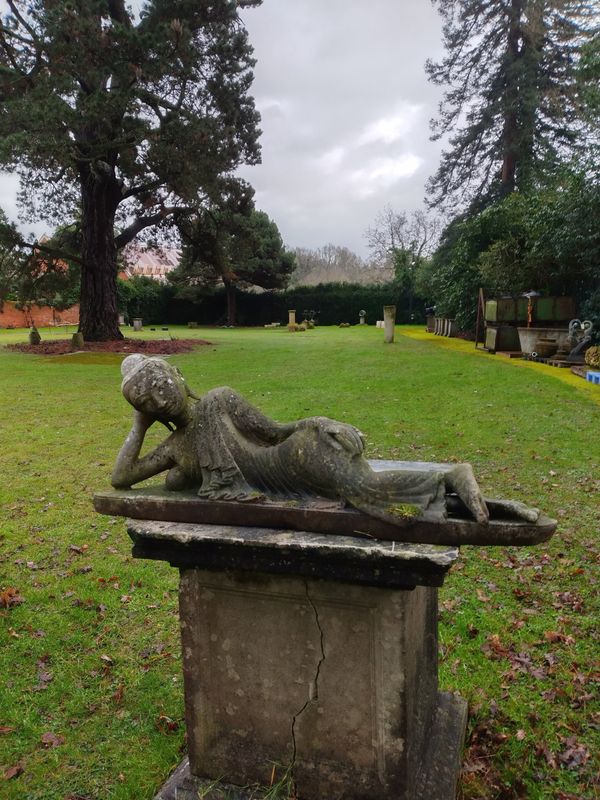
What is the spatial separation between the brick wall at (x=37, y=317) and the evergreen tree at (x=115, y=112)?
22.8m

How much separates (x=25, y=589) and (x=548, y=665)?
12.6 ft

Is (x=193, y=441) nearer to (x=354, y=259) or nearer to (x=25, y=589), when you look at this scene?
(x=25, y=589)

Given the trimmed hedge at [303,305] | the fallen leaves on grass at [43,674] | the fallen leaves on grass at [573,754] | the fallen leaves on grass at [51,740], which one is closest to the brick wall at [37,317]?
the trimmed hedge at [303,305]

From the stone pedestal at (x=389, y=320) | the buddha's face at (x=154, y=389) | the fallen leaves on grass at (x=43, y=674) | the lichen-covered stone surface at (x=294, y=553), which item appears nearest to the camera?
the lichen-covered stone surface at (x=294, y=553)

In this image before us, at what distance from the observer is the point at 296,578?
2.21 meters

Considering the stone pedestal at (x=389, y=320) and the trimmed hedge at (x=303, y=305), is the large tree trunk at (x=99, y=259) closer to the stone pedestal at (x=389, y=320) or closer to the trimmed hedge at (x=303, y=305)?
the stone pedestal at (x=389, y=320)

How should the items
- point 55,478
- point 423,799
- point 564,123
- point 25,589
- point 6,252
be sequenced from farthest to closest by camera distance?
point 564,123, point 6,252, point 55,478, point 25,589, point 423,799

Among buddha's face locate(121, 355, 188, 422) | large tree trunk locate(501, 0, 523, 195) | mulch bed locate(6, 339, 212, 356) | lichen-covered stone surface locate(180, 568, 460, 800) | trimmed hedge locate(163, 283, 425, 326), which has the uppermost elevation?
large tree trunk locate(501, 0, 523, 195)

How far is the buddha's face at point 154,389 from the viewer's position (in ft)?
7.75

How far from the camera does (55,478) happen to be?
6977mm

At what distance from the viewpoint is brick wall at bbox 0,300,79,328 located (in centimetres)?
4219

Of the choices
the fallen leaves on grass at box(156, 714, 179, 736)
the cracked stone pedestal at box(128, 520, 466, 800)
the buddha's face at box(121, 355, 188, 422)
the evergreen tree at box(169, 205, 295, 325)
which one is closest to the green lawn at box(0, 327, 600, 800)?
the fallen leaves on grass at box(156, 714, 179, 736)

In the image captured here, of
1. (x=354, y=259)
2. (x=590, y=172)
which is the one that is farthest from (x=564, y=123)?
(x=354, y=259)

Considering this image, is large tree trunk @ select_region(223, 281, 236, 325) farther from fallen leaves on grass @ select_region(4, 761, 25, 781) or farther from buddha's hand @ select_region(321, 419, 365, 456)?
buddha's hand @ select_region(321, 419, 365, 456)
